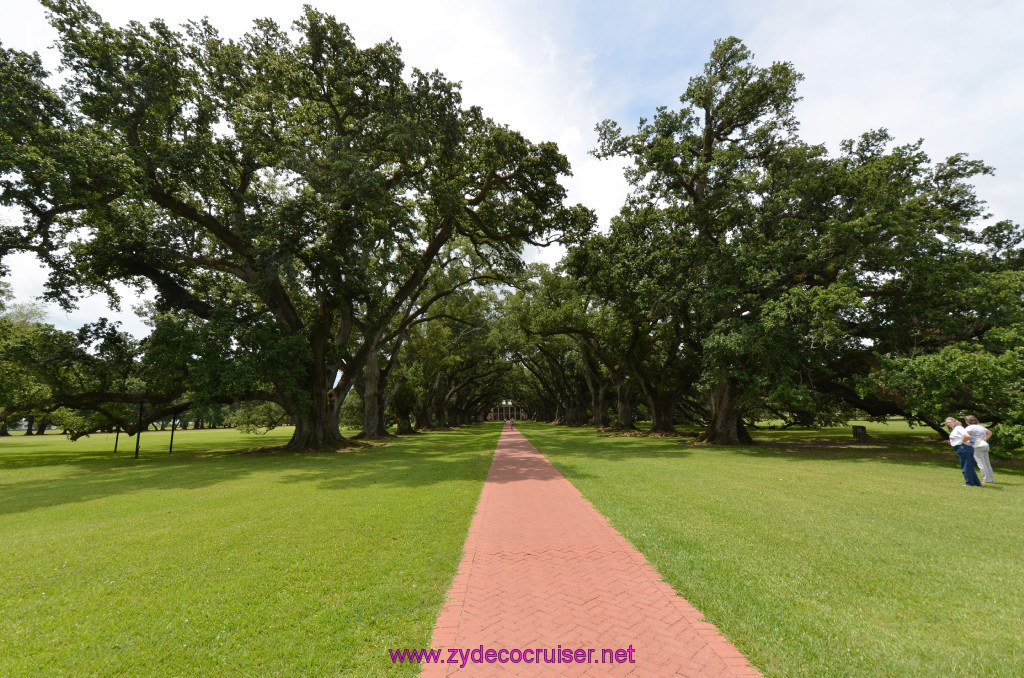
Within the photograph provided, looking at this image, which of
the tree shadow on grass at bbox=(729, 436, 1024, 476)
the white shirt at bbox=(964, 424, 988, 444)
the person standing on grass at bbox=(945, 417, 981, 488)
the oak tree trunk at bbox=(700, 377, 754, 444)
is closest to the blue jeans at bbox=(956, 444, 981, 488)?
the person standing on grass at bbox=(945, 417, 981, 488)

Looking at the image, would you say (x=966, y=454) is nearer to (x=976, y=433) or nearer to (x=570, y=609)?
(x=976, y=433)

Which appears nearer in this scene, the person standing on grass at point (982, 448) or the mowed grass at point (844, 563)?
the mowed grass at point (844, 563)

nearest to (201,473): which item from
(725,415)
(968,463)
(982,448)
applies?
(968,463)

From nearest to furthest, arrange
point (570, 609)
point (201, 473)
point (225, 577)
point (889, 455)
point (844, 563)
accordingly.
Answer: point (570, 609), point (225, 577), point (844, 563), point (201, 473), point (889, 455)

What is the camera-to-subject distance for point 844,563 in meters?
4.89

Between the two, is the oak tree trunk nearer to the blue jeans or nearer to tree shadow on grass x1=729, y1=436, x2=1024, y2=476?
tree shadow on grass x1=729, y1=436, x2=1024, y2=476

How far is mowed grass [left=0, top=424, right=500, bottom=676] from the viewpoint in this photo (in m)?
3.19

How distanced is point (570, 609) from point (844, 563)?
12.0 ft

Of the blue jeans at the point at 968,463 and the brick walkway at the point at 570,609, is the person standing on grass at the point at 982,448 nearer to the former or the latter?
the blue jeans at the point at 968,463

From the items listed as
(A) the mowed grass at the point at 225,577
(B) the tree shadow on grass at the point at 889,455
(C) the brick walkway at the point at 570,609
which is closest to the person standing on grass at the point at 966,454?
(B) the tree shadow on grass at the point at 889,455

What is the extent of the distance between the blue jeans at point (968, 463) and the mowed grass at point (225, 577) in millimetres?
11946

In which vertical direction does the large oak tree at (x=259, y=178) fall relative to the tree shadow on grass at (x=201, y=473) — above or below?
above

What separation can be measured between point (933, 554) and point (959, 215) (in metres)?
24.6

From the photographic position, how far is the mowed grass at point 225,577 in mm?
3188
